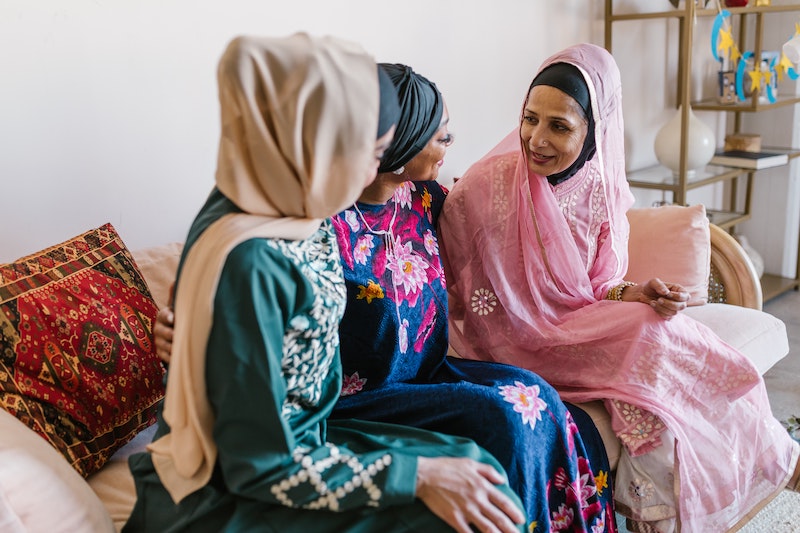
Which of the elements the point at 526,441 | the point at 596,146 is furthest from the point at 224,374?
the point at 596,146

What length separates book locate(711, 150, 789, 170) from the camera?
12.0ft

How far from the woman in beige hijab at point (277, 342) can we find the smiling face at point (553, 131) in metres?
0.74

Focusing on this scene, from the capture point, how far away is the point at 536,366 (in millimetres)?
1994

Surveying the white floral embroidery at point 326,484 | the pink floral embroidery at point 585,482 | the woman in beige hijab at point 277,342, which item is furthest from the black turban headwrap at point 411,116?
the pink floral embroidery at point 585,482

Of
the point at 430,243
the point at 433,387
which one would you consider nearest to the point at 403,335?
the point at 433,387

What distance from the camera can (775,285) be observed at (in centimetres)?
Answer: 405

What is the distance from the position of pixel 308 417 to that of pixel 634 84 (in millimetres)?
2791

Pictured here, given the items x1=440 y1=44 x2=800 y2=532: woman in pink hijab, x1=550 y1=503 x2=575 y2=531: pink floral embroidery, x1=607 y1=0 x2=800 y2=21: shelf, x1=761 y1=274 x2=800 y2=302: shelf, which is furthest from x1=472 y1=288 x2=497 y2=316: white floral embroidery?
x1=761 y1=274 x2=800 y2=302: shelf

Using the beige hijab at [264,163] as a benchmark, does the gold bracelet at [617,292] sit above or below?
below

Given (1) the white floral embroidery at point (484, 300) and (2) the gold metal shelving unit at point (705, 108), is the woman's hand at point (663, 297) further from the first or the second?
(2) the gold metal shelving unit at point (705, 108)

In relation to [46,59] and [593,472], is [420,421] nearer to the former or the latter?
[593,472]

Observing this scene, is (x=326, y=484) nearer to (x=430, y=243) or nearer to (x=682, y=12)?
(x=430, y=243)

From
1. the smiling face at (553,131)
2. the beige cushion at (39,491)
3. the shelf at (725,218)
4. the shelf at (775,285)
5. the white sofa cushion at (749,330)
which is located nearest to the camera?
the beige cushion at (39,491)

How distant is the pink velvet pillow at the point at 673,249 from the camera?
7.54 feet
